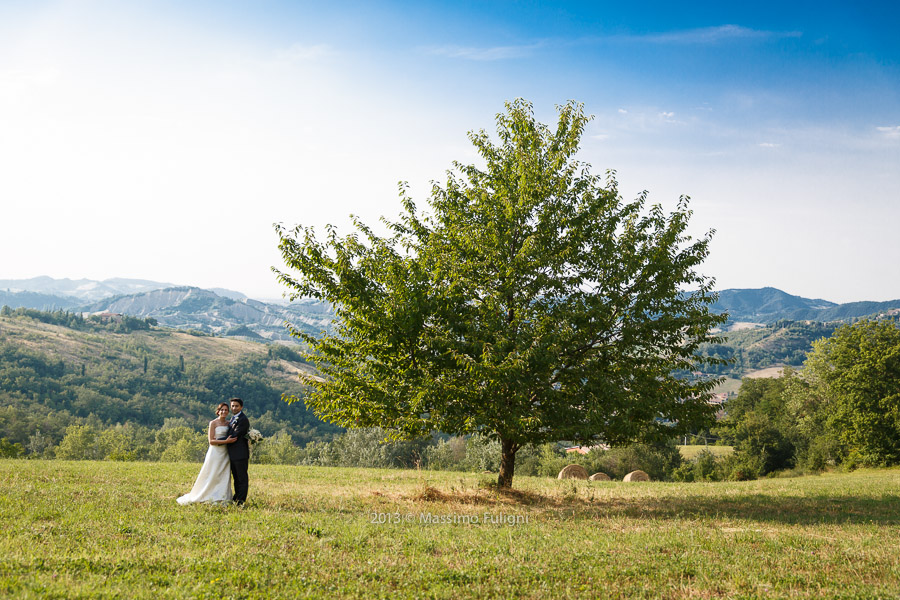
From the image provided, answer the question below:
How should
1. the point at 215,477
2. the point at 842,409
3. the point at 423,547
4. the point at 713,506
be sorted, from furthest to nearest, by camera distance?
the point at 842,409
the point at 713,506
the point at 215,477
the point at 423,547

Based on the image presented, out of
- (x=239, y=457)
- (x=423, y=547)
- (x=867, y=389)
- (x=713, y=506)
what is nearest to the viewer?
(x=423, y=547)

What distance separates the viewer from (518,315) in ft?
48.9

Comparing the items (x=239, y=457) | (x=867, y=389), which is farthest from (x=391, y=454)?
(x=239, y=457)

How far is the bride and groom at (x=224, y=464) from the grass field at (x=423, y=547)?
0.73 m

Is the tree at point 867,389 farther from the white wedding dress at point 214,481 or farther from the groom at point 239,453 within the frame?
the white wedding dress at point 214,481

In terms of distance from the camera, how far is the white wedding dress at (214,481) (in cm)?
1296

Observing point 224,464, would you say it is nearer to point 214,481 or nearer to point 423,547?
point 214,481

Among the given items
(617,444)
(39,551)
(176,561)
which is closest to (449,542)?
(176,561)

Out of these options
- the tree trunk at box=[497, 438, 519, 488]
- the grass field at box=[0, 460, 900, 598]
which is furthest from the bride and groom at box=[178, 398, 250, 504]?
the tree trunk at box=[497, 438, 519, 488]

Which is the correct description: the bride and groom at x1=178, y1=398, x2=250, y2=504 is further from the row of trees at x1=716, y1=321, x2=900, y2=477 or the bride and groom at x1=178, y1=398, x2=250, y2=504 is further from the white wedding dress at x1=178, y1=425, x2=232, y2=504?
the row of trees at x1=716, y1=321, x2=900, y2=477

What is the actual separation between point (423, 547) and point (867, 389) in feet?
187

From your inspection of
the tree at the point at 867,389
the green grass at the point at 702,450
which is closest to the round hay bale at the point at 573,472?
the tree at the point at 867,389

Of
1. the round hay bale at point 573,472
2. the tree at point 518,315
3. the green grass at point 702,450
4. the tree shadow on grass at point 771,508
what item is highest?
the tree at point 518,315

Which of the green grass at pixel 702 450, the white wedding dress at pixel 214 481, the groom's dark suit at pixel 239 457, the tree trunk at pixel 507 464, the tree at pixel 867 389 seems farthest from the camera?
the green grass at pixel 702 450
